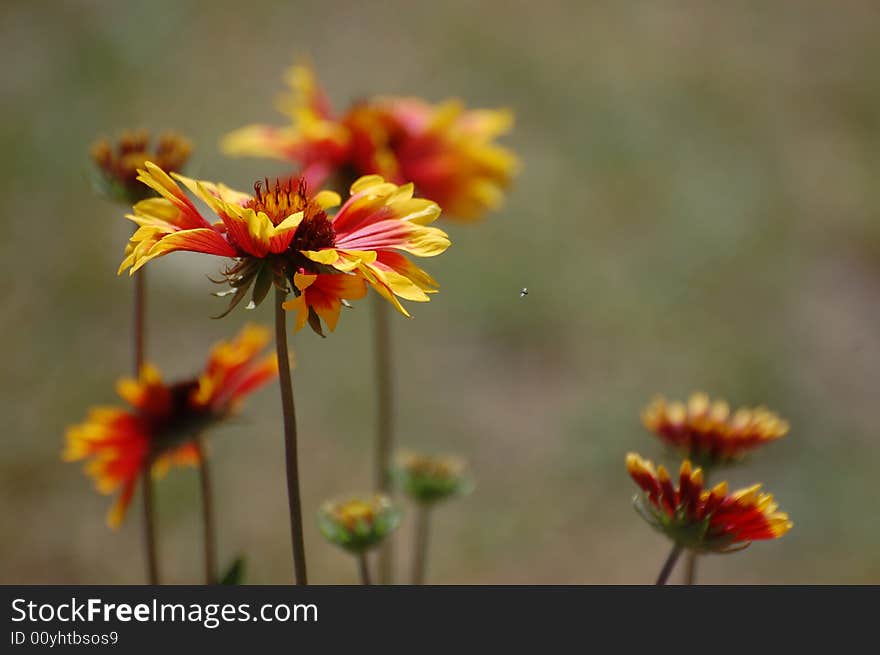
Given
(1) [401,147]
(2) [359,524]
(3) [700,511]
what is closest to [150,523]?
(2) [359,524]

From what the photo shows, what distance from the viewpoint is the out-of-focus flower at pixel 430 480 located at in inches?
46.9

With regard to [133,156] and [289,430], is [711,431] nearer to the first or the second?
[289,430]

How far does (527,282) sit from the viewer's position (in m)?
2.62

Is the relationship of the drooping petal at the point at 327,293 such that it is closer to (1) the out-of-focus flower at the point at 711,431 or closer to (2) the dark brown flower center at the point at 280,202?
(2) the dark brown flower center at the point at 280,202

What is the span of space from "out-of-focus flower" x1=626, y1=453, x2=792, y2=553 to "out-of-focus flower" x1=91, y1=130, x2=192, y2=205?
0.54m

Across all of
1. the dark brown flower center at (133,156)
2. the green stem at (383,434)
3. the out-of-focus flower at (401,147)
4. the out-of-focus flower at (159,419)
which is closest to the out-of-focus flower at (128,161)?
the dark brown flower center at (133,156)

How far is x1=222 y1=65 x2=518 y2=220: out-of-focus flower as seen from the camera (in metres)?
1.32

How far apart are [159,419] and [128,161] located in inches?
10.4

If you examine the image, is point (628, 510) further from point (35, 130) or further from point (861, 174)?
point (35, 130)

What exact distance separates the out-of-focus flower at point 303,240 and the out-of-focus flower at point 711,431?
13.3 inches

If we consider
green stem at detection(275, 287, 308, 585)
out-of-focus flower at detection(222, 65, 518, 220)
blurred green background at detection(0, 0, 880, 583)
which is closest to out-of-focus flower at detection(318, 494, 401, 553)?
green stem at detection(275, 287, 308, 585)

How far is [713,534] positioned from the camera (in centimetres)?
79

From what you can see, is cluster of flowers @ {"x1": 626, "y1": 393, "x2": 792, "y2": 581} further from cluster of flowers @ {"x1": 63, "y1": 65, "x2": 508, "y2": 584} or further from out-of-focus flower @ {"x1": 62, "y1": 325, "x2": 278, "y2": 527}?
out-of-focus flower @ {"x1": 62, "y1": 325, "x2": 278, "y2": 527}
